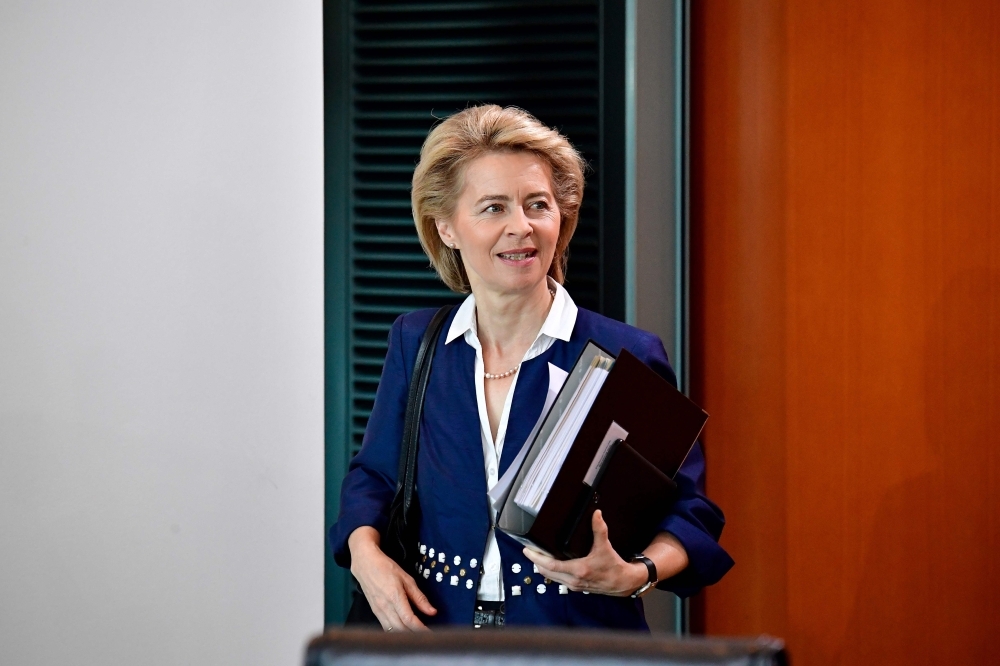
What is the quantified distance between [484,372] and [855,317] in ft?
3.48

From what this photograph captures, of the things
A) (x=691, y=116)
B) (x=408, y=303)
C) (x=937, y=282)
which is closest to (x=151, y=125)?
(x=408, y=303)

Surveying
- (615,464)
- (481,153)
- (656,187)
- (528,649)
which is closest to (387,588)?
(615,464)

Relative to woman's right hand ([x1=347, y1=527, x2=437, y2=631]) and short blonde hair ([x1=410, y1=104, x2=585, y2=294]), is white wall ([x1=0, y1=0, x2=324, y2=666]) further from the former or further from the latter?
woman's right hand ([x1=347, y1=527, x2=437, y2=631])

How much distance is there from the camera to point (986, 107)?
7.66 feet

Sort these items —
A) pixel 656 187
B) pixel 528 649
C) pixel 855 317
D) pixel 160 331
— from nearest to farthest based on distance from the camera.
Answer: pixel 528 649 → pixel 855 317 → pixel 656 187 → pixel 160 331

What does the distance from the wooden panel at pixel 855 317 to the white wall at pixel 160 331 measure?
1165mm

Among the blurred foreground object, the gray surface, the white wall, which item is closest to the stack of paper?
the blurred foreground object

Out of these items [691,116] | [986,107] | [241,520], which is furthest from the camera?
[241,520]

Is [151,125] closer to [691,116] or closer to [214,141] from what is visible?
[214,141]

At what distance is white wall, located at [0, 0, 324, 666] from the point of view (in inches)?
110

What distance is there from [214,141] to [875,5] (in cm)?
182

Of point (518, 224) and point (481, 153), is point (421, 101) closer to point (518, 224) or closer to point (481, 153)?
point (481, 153)

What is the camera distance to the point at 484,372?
1.96m

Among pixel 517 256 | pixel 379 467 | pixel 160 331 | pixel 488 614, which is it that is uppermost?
pixel 517 256
